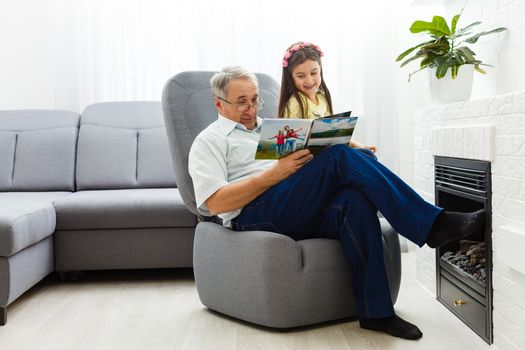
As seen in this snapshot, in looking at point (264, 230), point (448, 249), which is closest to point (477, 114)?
point (448, 249)

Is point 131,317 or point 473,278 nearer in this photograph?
point 473,278

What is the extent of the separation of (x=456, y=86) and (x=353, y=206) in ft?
2.79

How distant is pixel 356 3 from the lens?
156 inches

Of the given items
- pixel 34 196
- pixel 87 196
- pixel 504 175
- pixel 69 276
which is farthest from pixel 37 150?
pixel 504 175

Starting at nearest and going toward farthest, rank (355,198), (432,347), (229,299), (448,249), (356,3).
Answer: (432,347)
(355,198)
(229,299)
(448,249)
(356,3)

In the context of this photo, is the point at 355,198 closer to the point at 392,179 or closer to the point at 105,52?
the point at 392,179

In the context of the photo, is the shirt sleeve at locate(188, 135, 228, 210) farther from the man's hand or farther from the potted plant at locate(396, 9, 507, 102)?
the potted plant at locate(396, 9, 507, 102)

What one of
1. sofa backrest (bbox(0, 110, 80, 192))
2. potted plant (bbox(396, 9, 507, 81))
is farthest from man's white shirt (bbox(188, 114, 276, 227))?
sofa backrest (bbox(0, 110, 80, 192))

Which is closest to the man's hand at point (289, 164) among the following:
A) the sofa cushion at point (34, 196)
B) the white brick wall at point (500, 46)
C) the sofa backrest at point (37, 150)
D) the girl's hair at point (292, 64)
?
the girl's hair at point (292, 64)

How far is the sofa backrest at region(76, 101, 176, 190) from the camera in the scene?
11.3 ft

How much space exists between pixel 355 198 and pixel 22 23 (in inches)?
122

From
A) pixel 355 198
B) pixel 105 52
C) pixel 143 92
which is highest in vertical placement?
pixel 105 52

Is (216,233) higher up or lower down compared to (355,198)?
lower down

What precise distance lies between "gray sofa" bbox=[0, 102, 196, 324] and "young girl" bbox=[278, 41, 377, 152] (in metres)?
0.79
